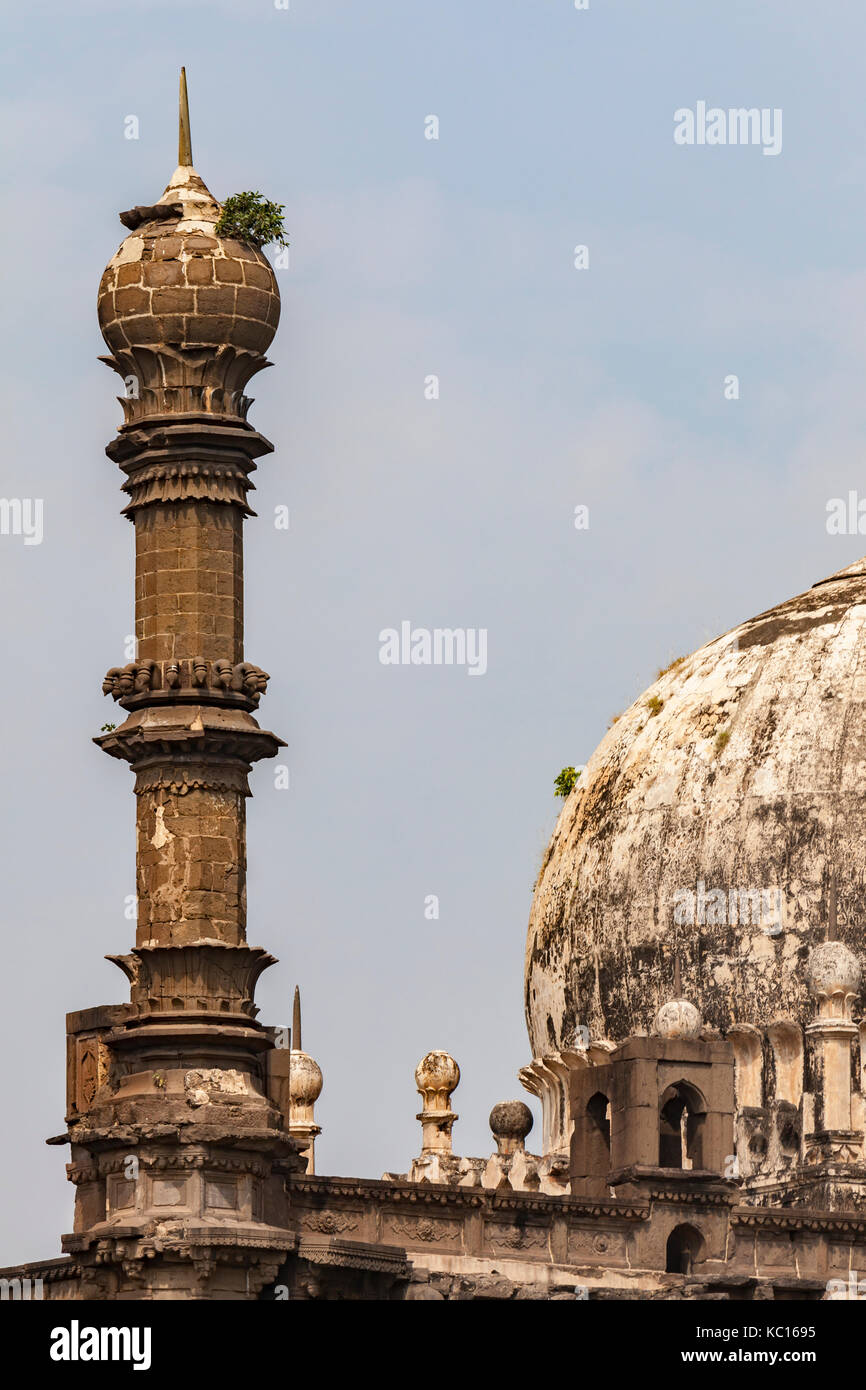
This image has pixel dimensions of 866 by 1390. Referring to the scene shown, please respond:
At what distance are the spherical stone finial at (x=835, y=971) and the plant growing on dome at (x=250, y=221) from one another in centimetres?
1146

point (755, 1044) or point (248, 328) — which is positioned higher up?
point (248, 328)

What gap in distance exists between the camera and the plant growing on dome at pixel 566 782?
52438 millimetres

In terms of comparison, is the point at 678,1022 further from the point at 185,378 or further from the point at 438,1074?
the point at 185,378

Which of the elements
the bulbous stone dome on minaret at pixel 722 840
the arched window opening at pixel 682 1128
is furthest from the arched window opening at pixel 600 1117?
the bulbous stone dome on minaret at pixel 722 840

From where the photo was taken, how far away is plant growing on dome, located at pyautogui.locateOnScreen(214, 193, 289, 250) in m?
41.3

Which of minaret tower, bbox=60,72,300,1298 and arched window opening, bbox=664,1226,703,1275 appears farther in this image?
arched window opening, bbox=664,1226,703,1275

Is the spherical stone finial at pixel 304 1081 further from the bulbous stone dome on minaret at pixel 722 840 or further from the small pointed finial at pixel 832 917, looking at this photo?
the small pointed finial at pixel 832 917

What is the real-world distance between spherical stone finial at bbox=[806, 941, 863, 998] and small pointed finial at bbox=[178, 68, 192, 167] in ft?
40.3

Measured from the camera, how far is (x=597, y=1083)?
46.7m

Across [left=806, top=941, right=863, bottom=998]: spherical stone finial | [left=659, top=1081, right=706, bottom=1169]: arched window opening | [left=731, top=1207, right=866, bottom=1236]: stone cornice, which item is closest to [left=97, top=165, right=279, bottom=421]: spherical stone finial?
[left=659, top=1081, right=706, bottom=1169]: arched window opening

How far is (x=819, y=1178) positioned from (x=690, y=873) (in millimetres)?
4519

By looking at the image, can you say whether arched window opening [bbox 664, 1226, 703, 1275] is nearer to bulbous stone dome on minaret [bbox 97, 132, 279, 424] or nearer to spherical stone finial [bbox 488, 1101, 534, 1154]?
spherical stone finial [bbox 488, 1101, 534, 1154]
